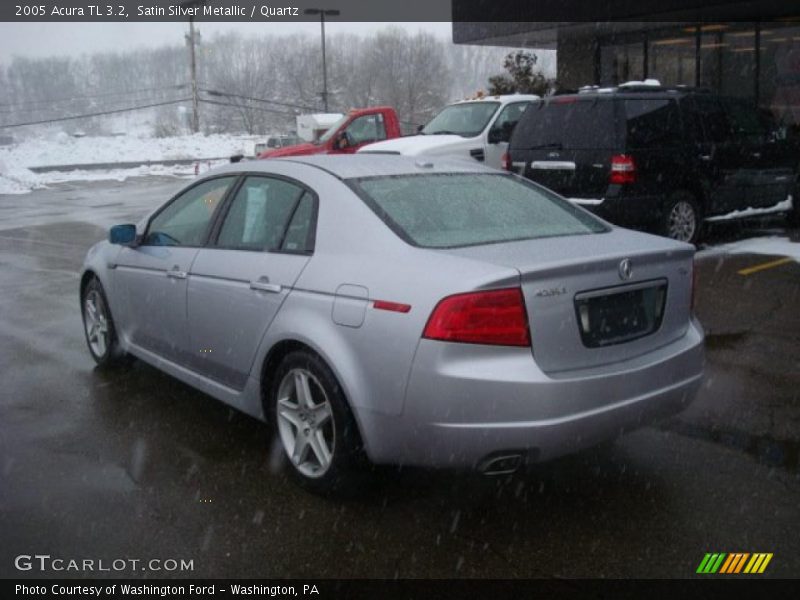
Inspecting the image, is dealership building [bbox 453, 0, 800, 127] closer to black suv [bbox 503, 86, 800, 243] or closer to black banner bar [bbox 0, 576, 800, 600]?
black suv [bbox 503, 86, 800, 243]

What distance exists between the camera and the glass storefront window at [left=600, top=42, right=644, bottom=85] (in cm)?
2000

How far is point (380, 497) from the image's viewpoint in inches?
157

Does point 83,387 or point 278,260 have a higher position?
point 278,260

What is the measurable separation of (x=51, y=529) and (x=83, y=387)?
7.34ft

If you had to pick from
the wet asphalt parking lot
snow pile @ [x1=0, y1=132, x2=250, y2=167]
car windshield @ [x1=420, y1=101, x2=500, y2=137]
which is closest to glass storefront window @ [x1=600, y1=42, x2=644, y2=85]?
car windshield @ [x1=420, y1=101, x2=500, y2=137]

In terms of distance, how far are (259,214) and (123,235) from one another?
1.28 meters

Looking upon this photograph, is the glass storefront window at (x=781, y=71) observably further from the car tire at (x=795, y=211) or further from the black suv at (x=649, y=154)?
the black suv at (x=649, y=154)

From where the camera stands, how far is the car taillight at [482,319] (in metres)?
3.43

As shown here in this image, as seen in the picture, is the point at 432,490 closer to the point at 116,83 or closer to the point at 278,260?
the point at 278,260

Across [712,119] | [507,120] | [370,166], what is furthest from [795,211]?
[370,166]

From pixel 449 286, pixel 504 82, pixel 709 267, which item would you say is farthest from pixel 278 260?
pixel 504 82

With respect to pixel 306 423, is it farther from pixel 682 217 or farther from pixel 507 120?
pixel 507 120

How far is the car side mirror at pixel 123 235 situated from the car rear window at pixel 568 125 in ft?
18.6

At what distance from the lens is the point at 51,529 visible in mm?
3711
